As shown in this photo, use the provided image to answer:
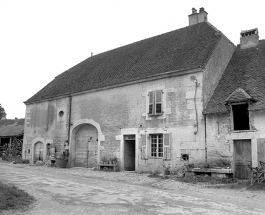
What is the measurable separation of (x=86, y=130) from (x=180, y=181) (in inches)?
335

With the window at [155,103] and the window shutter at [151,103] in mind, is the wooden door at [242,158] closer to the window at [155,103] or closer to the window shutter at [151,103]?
the window at [155,103]

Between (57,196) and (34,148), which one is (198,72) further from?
(34,148)

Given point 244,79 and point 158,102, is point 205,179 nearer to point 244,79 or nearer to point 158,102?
point 158,102

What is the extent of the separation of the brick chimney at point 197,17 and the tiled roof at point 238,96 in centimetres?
737

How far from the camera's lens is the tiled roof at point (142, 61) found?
14812 millimetres

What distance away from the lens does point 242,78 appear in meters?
13.6

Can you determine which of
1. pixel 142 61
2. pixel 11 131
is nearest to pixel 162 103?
pixel 142 61

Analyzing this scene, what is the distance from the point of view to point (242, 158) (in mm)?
12109

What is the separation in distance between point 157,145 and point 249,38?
8.00 meters

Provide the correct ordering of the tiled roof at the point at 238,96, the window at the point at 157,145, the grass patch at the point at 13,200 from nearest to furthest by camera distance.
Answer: the grass patch at the point at 13,200, the tiled roof at the point at 238,96, the window at the point at 157,145

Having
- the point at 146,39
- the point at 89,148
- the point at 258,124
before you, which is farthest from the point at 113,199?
the point at 146,39

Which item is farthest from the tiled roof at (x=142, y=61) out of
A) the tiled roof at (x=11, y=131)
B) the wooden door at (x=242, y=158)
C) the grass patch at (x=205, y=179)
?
the tiled roof at (x=11, y=131)


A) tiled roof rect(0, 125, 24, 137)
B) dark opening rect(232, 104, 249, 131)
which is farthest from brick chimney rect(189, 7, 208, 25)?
tiled roof rect(0, 125, 24, 137)

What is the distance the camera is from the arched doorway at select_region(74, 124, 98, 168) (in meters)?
17.7
